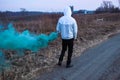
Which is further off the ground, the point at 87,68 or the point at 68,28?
the point at 68,28

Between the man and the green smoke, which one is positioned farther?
the green smoke

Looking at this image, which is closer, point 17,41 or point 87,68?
point 87,68

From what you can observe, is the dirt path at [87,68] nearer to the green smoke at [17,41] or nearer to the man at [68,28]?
the man at [68,28]

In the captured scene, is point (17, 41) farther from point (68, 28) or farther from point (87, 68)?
point (87, 68)

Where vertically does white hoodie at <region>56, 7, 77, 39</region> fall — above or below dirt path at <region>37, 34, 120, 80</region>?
above

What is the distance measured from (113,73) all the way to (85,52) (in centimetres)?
430

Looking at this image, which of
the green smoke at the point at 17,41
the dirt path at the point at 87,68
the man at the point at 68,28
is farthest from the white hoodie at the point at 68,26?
the green smoke at the point at 17,41

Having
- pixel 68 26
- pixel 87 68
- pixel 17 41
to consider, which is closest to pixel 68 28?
pixel 68 26

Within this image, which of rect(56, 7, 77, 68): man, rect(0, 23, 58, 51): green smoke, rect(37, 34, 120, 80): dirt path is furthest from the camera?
rect(0, 23, 58, 51): green smoke

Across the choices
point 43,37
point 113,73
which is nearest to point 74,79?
point 113,73

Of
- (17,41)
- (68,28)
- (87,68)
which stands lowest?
(87,68)

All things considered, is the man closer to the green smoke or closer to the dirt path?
the dirt path

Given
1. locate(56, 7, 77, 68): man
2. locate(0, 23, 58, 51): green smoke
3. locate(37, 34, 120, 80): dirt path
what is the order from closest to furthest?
1. locate(37, 34, 120, 80): dirt path
2. locate(56, 7, 77, 68): man
3. locate(0, 23, 58, 51): green smoke

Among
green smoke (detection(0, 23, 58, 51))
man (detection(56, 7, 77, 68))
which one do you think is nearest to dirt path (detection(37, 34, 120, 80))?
man (detection(56, 7, 77, 68))
